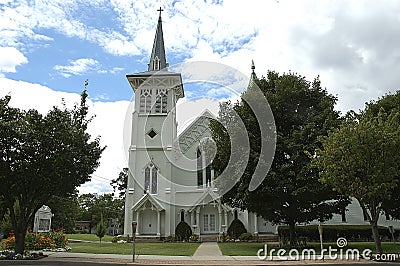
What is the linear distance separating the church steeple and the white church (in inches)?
42.3

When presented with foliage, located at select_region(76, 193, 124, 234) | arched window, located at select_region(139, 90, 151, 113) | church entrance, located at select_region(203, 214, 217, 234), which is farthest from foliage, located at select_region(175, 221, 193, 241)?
foliage, located at select_region(76, 193, 124, 234)

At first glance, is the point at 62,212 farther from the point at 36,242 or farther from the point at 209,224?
the point at 36,242

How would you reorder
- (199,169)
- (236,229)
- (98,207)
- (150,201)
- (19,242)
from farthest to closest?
(98,207), (199,169), (150,201), (236,229), (19,242)

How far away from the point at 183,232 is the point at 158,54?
63.7ft

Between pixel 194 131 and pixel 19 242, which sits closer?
pixel 19 242

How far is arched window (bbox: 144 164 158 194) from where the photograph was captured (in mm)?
34531

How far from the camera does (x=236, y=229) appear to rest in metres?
32.1

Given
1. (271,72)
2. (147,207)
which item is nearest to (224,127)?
(271,72)

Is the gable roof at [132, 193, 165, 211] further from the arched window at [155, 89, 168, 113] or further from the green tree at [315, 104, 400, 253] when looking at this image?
the green tree at [315, 104, 400, 253]

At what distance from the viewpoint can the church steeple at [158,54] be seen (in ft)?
131

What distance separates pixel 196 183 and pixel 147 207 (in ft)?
16.5

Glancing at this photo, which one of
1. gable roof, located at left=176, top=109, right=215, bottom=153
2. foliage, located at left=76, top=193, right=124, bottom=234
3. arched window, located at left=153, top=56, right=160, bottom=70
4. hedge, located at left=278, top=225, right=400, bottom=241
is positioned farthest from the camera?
foliage, located at left=76, top=193, right=124, bottom=234

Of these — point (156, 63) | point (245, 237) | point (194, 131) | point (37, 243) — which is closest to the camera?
point (37, 243)

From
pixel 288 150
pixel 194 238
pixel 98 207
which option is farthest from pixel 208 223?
pixel 98 207
